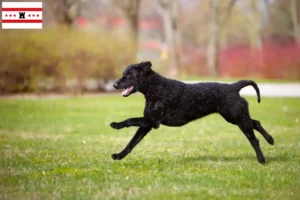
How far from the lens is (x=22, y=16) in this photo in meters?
10.9

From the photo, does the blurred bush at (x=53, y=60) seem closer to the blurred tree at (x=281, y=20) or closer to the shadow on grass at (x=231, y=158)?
the shadow on grass at (x=231, y=158)

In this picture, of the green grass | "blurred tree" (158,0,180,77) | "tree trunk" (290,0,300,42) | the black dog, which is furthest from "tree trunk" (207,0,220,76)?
the black dog

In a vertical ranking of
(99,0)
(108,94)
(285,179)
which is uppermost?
(99,0)

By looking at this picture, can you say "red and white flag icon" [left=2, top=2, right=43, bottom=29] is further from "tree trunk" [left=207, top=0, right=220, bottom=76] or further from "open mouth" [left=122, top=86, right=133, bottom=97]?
"tree trunk" [left=207, top=0, right=220, bottom=76]

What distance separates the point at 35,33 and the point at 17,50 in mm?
1263

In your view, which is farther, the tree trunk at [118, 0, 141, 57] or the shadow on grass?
the tree trunk at [118, 0, 141, 57]

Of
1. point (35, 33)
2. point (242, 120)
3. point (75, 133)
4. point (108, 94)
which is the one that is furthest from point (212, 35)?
point (242, 120)

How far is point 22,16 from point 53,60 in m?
12.7

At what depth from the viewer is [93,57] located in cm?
2488

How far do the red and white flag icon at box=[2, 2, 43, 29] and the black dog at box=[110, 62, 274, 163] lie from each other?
12.2 feet

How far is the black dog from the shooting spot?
305 inches

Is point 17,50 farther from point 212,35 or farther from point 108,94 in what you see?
point 212,35

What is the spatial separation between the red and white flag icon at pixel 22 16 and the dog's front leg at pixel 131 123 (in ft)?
13.4

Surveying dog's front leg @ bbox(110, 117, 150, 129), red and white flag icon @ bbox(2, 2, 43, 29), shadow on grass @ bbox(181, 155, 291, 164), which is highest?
red and white flag icon @ bbox(2, 2, 43, 29)
